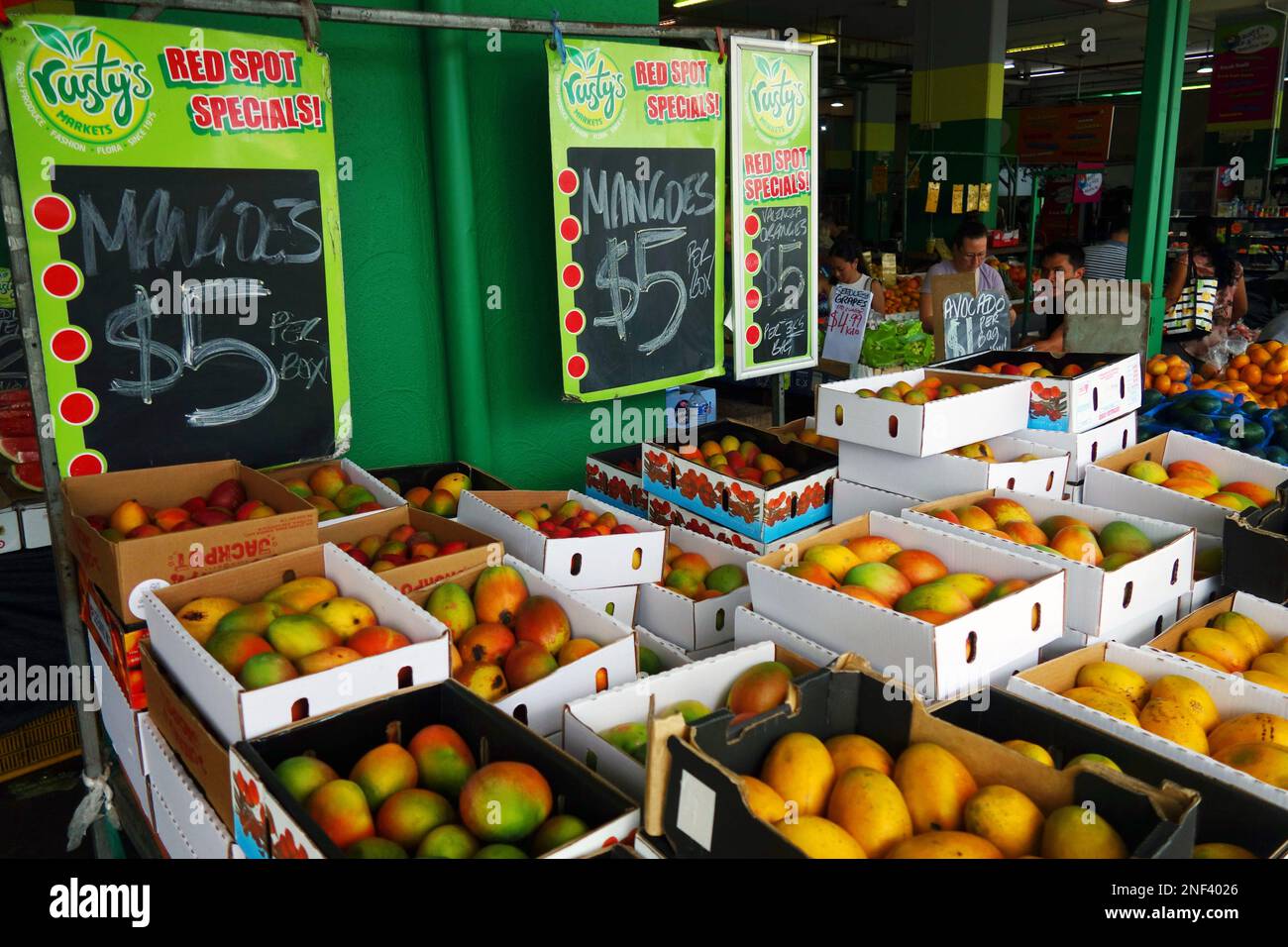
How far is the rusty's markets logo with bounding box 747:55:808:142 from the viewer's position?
380 centimetres

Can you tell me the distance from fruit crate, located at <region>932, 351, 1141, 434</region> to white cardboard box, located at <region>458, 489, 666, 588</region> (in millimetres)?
1419

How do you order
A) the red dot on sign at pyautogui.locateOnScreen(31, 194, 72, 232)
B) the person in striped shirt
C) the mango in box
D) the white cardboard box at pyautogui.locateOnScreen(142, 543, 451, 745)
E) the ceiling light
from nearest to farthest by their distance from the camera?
1. the white cardboard box at pyautogui.locateOnScreen(142, 543, 451, 745)
2. the mango in box
3. the red dot on sign at pyautogui.locateOnScreen(31, 194, 72, 232)
4. the person in striped shirt
5. the ceiling light

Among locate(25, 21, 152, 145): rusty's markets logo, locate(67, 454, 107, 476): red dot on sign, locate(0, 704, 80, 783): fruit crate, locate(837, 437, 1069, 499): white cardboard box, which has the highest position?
locate(25, 21, 152, 145): rusty's markets logo

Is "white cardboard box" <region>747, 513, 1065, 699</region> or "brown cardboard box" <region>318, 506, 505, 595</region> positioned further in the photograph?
"brown cardboard box" <region>318, 506, 505, 595</region>

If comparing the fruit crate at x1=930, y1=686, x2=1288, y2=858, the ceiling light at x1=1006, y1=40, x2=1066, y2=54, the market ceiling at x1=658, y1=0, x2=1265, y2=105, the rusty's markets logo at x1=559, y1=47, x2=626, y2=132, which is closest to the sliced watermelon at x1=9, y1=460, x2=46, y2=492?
the rusty's markets logo at x1=559, y1=47, x2=626, y2=132

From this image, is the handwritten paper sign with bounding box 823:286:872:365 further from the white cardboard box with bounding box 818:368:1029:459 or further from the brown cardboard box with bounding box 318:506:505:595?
the brown cardboard box with bounding box 318:506:505:595

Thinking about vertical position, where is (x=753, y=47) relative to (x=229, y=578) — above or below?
above

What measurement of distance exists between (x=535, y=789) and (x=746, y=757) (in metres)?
0.34

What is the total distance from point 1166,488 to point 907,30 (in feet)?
55.1

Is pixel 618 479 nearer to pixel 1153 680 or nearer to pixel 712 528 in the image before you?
pixel 712 528

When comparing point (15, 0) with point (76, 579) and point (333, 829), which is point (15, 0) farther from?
point (333, 829)

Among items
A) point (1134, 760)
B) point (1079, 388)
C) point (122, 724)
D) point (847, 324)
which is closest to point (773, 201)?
point (1079, 388)
